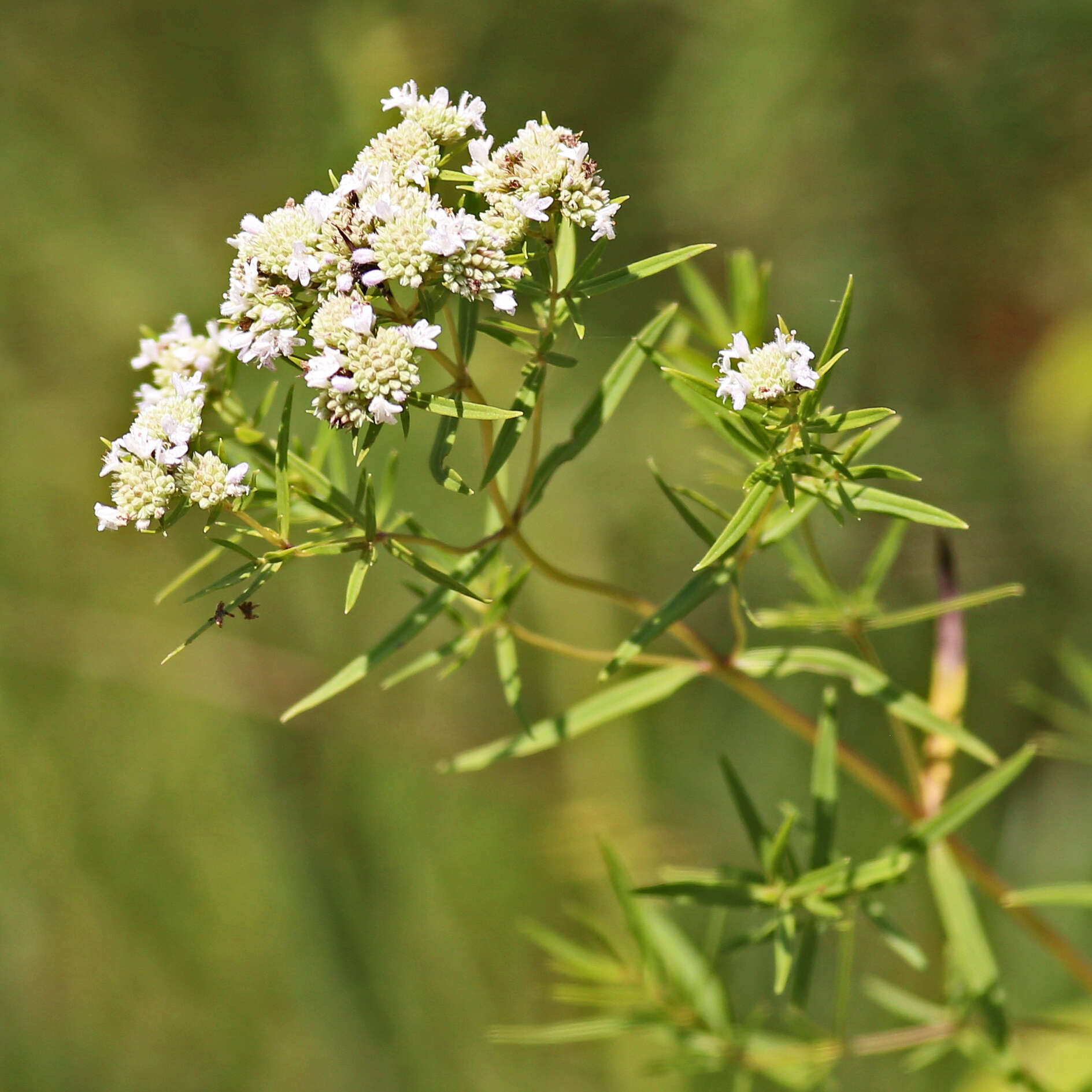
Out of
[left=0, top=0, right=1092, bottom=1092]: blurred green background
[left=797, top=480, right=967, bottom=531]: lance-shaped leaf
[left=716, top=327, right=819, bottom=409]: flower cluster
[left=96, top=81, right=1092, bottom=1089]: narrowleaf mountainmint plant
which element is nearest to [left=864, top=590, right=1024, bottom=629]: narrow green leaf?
[left=96, top=81, right=1092, bottom=1089]: narrowleaf mountainmint plant

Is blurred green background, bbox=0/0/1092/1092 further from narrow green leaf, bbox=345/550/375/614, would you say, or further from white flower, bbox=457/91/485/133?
narrow green leaf, bbox=345/550/375/614

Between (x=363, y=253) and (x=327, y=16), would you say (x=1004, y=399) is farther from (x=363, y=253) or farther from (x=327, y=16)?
(x=363, y=253)

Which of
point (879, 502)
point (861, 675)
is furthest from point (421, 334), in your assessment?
point (861, 675)

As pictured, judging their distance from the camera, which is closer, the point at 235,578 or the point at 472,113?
the point at 235,578

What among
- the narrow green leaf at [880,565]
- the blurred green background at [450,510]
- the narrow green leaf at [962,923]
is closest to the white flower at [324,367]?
the narrow green leaf at [880,565]

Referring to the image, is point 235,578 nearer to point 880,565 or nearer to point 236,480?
point 236,480

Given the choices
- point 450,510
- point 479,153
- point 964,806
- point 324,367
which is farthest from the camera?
point 450,510

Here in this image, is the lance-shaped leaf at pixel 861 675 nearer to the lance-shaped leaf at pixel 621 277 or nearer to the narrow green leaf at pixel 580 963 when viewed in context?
the lance-shaped leaf at pixel 621 277
